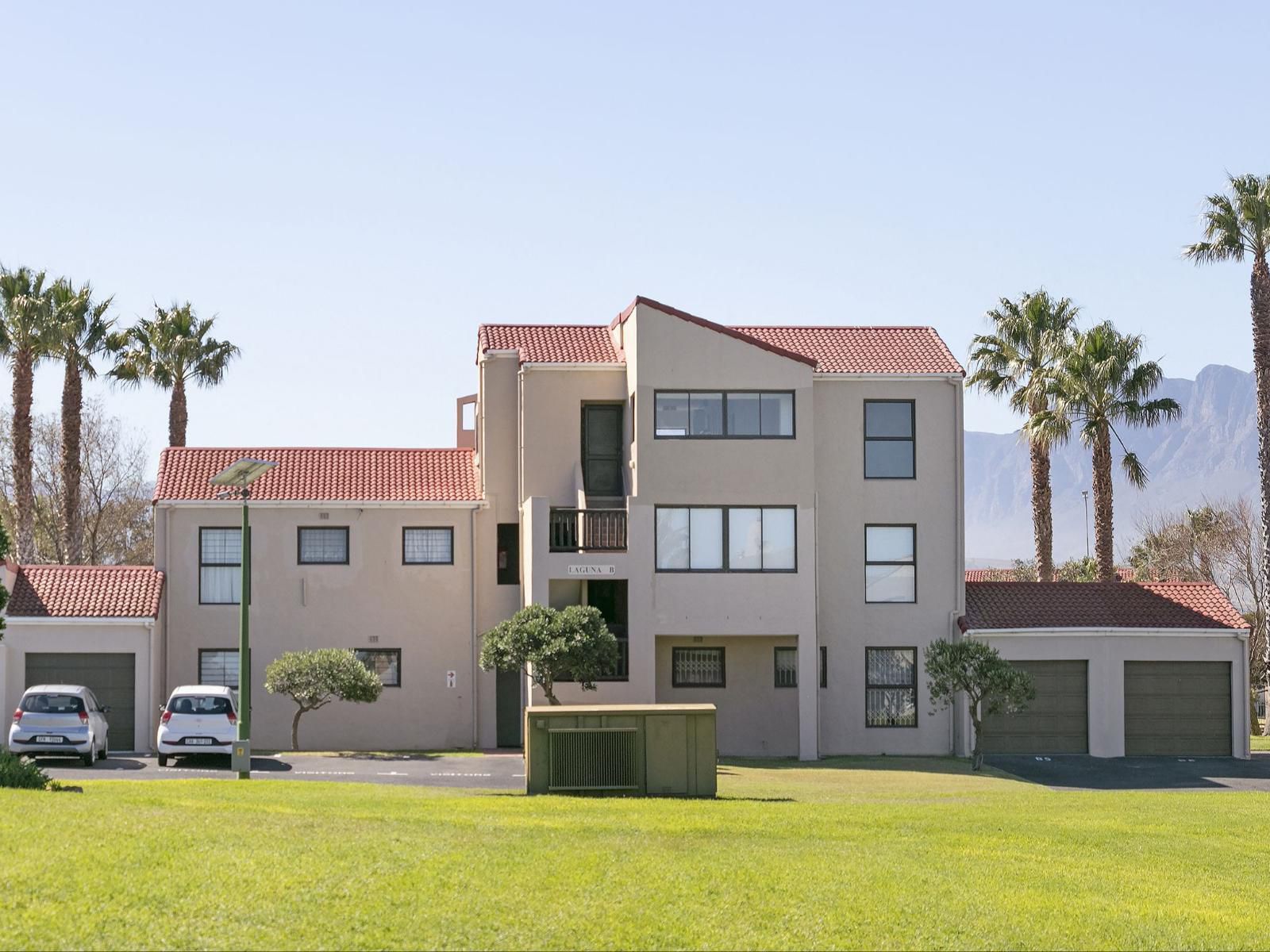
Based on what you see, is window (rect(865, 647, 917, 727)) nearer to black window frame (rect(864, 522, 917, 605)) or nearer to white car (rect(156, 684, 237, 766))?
black window frame (rect(864, 522, 917, 605))

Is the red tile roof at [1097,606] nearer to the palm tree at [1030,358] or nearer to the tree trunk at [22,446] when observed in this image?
the palm tree at [1030,358]

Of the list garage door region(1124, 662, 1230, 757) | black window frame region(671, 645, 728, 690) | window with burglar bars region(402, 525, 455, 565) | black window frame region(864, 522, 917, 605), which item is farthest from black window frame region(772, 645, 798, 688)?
window with burglar bars region(402, 525, 455, 565)

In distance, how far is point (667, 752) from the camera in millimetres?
22828

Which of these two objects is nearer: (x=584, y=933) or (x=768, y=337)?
(x=584, y=933)

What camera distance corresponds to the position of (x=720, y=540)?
34188 millimetres

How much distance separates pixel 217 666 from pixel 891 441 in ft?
50.4

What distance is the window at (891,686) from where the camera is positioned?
35.7m

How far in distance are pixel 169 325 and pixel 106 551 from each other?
14164mm

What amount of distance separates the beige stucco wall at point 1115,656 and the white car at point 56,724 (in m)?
Result: 17.6

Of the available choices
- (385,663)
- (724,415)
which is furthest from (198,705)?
(724,415)

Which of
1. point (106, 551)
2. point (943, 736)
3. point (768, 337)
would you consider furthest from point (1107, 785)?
point (106, 551)

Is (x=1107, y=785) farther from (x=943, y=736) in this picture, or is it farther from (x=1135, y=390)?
(x=1135, y=390)

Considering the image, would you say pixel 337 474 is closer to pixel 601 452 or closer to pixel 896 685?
pixel 601 452

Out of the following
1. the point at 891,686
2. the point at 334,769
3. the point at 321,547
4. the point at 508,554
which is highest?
the point at 321,547
